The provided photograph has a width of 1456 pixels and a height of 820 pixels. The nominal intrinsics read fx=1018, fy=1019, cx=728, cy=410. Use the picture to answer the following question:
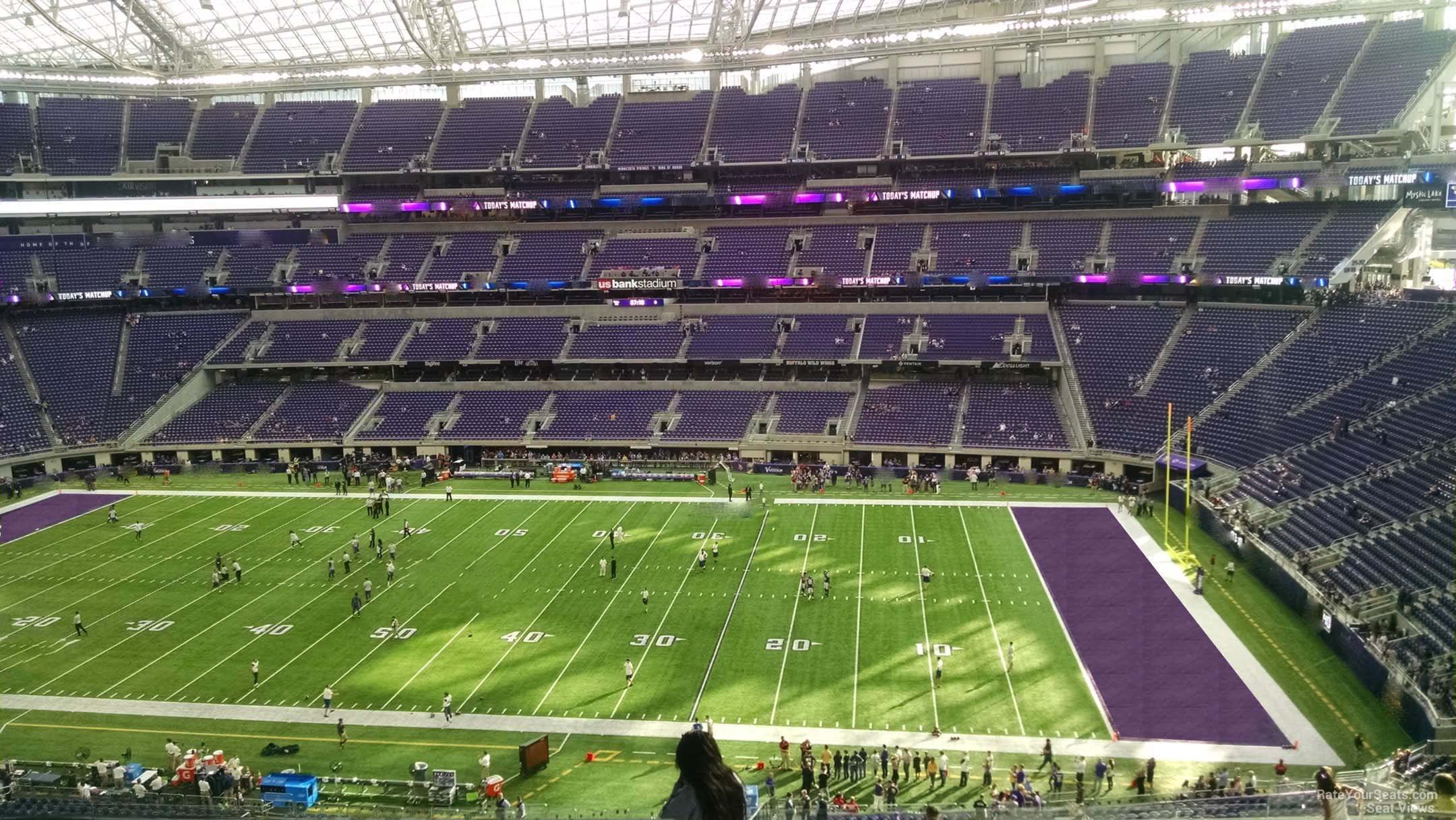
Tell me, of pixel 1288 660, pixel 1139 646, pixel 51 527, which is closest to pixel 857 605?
pixel 1139 646

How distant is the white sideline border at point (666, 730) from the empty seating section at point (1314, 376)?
20549 millimetres

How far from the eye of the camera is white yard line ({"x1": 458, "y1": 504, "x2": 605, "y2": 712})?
26766 mm

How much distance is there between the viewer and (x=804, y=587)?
32.7 meters

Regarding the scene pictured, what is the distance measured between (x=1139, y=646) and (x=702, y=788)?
27.0 meters

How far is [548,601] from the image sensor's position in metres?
32.8

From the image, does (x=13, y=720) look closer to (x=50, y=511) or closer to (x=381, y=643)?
(x=381, y=643)

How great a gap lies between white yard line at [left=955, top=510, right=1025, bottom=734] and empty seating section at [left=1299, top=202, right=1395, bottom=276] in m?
20.2

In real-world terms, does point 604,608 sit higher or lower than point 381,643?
higher

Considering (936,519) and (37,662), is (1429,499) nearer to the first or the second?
(936,519)

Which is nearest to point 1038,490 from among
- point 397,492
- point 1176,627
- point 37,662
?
point 1176,627

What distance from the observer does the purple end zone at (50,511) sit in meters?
42.6

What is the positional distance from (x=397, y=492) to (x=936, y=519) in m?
24.8

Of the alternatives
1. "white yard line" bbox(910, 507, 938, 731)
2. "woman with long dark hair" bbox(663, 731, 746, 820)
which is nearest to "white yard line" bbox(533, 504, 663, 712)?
"white yard line" bbox(910, 507, 938, 731)

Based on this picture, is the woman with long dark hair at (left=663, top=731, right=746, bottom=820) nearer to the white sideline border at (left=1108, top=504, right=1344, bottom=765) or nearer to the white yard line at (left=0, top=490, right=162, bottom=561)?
the white sideline border at (left=1108, top=504, right=1344, bottom=765)
